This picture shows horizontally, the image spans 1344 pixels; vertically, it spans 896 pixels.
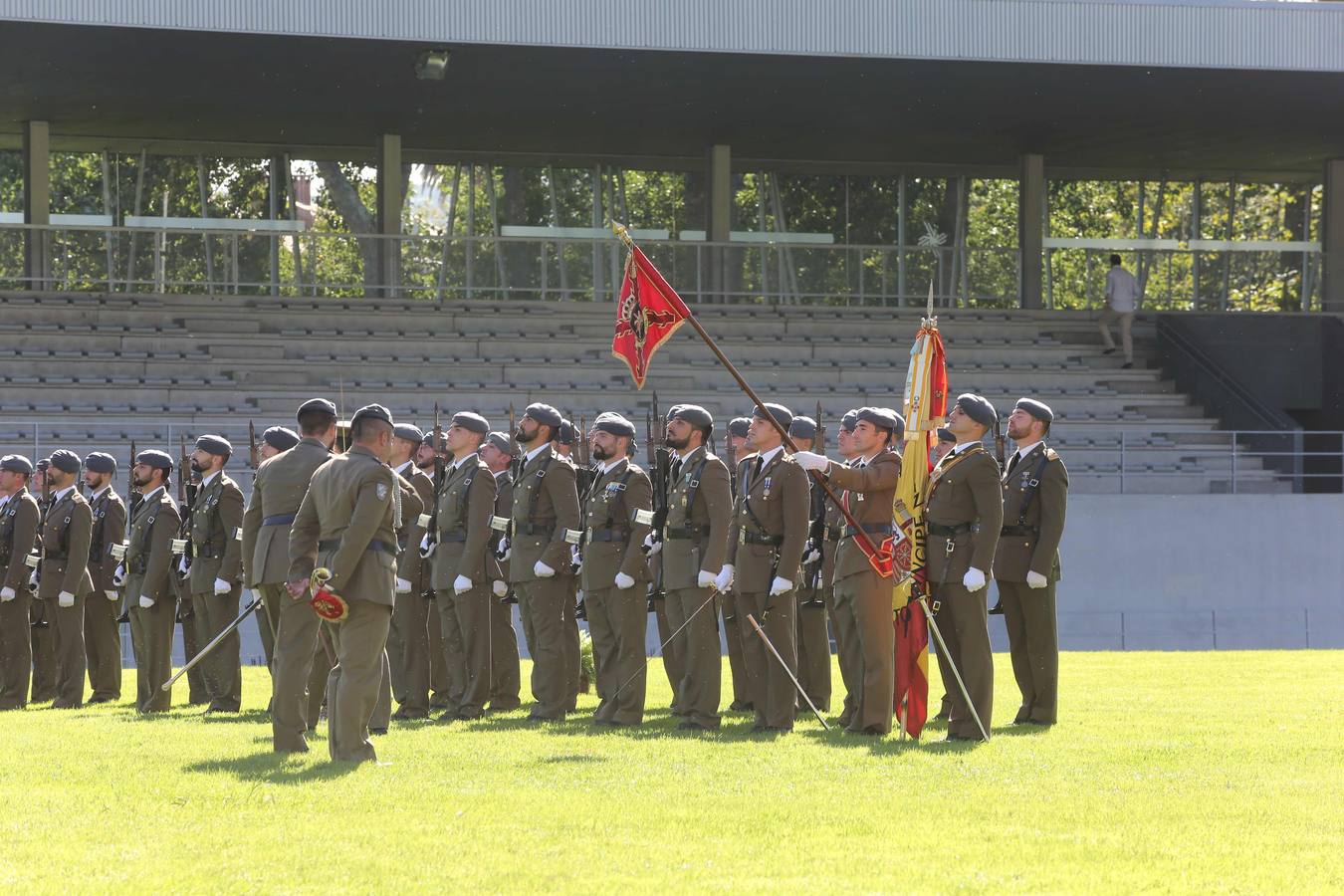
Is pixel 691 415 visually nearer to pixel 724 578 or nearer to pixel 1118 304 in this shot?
pixel 724 578

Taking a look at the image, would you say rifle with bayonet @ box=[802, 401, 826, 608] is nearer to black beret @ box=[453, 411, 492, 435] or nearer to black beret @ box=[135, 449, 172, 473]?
black beret @ box=[453, 411, 492, 435]

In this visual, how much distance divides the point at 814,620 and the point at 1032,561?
64.3 inches

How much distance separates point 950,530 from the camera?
10164mm

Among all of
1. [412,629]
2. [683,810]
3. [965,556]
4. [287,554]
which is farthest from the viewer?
[412,629]

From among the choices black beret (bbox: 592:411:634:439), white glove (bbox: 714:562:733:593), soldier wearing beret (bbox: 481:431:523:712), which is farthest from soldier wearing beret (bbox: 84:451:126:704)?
white glove (bbox: 714:562:733:593)

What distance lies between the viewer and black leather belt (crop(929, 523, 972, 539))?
1015 centimetres

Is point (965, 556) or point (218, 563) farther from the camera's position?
point (218, 563)

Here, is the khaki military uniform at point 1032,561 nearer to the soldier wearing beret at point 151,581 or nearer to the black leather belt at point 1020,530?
the black leather belt at point 1020,530

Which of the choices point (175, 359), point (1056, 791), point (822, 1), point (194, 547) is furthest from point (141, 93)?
point (1056, 791)

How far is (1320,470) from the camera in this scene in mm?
24234

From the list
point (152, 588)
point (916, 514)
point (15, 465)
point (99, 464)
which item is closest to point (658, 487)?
point (916, 514)

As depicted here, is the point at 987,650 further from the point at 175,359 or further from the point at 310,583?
the point at 175,359

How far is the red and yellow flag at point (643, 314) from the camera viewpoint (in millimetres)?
10734

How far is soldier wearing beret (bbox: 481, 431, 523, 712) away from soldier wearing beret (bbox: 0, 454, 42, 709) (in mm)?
3757
